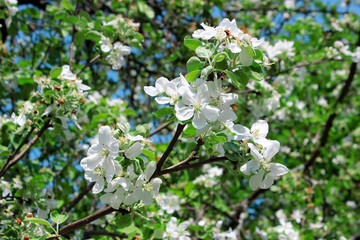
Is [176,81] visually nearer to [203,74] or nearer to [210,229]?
[203,74]

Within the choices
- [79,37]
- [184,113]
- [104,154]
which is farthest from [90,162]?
[79,37]

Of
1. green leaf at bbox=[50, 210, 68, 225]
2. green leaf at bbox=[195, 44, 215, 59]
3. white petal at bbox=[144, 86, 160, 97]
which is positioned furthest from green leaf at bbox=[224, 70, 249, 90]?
green leaf at bbox=[50, 210, 68, 225]

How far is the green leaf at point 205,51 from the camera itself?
140 centimetres

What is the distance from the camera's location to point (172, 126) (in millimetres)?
3037

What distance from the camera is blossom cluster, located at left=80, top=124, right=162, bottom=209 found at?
54.9 inches

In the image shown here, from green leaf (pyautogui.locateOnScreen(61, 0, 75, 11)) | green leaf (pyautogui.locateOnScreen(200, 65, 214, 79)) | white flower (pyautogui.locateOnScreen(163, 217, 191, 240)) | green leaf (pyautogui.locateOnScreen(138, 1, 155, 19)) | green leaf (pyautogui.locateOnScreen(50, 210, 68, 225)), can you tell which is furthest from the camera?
green leaf (pyautogui.locateOnScreen(138, 1, 155, 19))

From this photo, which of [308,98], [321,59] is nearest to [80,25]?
[321,59]

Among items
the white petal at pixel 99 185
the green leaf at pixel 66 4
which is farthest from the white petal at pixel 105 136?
the green leaf at pixel 66 4

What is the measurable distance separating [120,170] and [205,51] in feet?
1.92

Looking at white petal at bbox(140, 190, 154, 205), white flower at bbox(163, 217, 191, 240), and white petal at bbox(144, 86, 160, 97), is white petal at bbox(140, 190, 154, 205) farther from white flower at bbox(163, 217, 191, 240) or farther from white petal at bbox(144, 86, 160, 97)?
white flower at bbox(163, 217, 191, 240)

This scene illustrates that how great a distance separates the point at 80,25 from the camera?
2627mm

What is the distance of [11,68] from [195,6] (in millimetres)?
2099

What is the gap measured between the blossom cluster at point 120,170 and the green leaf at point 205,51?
40 cm

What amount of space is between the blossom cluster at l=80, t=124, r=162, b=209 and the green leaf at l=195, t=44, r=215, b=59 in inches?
15.9
